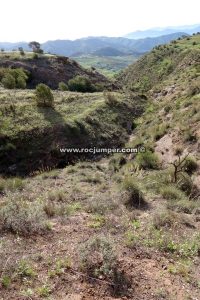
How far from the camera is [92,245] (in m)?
8.54

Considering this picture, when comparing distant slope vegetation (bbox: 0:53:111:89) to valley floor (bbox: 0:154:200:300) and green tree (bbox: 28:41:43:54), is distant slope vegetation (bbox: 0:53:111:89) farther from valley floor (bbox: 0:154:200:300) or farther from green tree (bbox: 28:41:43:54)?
valley floor (bbox: 0:154:200:300)

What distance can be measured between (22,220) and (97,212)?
325 centimetres

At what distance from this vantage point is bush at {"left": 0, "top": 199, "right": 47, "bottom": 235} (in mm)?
9547

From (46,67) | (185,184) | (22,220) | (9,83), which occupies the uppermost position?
(46,67)

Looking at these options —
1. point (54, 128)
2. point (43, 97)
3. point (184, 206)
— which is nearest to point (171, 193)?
point (184, 206)

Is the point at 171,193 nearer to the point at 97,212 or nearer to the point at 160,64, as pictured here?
the point at 97,212

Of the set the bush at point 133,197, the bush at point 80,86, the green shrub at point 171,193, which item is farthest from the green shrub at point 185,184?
the bush at point 80,86

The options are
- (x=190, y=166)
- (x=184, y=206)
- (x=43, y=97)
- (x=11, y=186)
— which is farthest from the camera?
(x=43, y=97)

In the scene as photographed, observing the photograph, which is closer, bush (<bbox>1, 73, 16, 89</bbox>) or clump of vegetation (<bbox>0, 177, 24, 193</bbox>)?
clump of vegetation (<bbox>0, 177, 24, 193</bbox>)

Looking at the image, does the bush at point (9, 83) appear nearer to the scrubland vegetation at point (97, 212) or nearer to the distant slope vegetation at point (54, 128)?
the distant slope vegetation at point (54, 128)

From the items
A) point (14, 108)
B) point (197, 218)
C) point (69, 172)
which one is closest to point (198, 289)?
point (197, 218)

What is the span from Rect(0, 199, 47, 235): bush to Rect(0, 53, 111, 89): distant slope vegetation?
46327 mm

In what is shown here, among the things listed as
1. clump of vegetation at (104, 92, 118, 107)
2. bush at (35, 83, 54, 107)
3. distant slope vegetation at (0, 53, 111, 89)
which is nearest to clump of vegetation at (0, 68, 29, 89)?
distant slope vegetation at (0, 53, 111, 89)

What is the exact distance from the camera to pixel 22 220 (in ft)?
31.8
